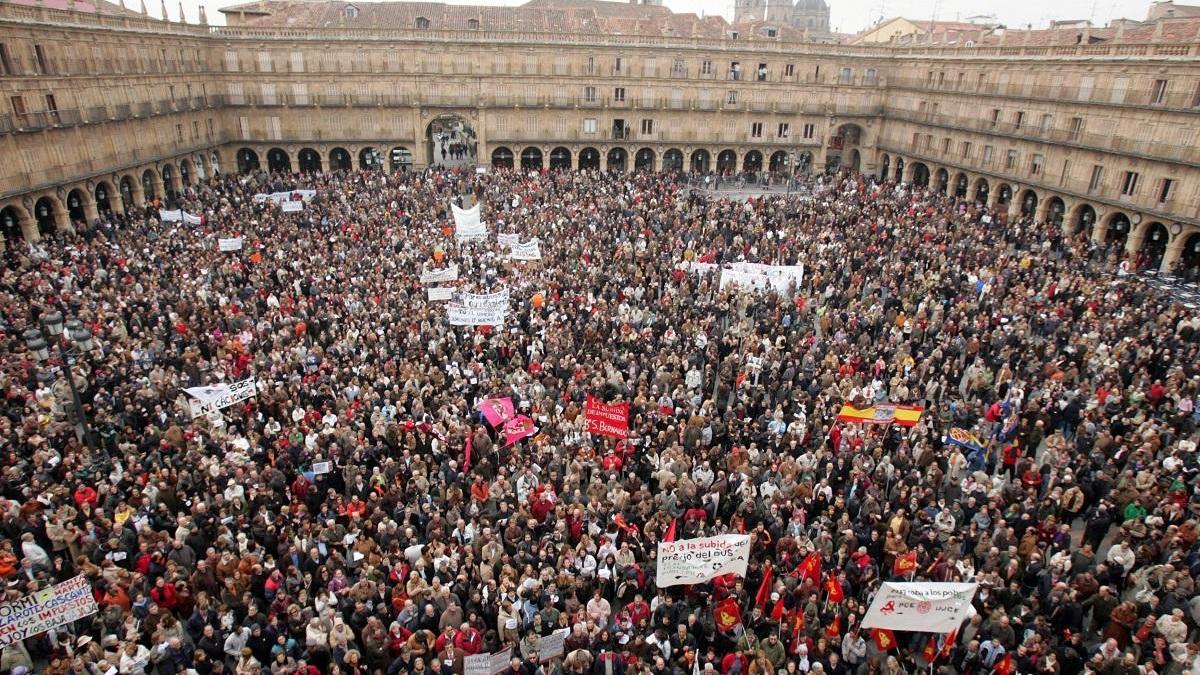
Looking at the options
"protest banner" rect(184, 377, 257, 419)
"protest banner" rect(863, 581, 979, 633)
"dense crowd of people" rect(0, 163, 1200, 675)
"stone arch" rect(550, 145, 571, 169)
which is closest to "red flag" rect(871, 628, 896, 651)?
"dense crowd of people" rect(0, 163, 1200, 675)

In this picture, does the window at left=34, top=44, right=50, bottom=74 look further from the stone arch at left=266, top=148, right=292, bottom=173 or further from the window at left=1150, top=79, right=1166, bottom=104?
the window at left=1150, top=79, right=1166, bottom=104

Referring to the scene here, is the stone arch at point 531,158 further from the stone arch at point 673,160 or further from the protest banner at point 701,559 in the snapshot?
the protest banner at point 701,559

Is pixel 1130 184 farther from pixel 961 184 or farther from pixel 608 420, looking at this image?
pixel 608 420

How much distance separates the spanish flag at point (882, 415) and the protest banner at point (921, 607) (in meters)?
5.09

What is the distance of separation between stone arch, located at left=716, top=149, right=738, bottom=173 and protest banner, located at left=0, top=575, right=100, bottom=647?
47123 mm

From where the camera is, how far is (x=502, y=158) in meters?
49.4

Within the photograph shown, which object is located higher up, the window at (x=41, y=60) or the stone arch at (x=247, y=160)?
the window at (x=41, y=60)

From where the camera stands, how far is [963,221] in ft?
107

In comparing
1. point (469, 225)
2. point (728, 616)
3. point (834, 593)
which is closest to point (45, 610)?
point (728, 616)

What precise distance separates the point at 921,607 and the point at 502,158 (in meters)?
44.2

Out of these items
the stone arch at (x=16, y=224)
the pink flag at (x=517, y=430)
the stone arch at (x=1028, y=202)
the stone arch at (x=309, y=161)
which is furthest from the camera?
the stone arch at (x=309, y=161)

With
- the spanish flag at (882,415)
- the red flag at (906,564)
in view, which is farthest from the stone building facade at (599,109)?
the red flag at (906,564)

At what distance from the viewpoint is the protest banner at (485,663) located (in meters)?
9.17

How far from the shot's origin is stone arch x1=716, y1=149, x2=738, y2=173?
5134 cm
